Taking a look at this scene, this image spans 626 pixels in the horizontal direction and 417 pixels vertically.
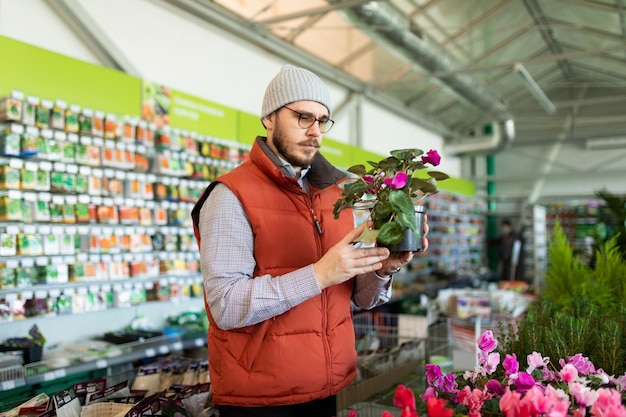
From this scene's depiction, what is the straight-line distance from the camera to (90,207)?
4.46 m

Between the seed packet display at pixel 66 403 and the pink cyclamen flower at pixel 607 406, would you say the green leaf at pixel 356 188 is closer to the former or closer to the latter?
A: the pink cyclamen flower at pixel 607 406

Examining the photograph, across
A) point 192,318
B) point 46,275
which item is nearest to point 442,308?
point 192,318

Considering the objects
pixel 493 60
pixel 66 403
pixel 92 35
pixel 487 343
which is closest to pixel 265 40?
pixel 92 35

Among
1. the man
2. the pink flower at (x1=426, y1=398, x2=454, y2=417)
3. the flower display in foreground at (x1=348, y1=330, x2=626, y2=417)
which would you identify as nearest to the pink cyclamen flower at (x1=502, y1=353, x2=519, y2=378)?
the flower display in foreground at (x1=348, y1=330, x2=626, y2=417)

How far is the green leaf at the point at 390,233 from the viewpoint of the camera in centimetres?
138

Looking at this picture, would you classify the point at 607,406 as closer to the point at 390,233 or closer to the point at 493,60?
the point at 390,233

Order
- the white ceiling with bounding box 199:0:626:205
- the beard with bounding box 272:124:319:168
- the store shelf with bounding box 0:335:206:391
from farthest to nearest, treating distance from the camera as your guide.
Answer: the white ceiling with bounding box 199:0:626:205 → the store shelf with bounding box 0:335:206:391 → the beard with bounding box 272:124:319:168

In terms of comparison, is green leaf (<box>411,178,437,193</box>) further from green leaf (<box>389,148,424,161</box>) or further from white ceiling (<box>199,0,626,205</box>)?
white ceiling (<box>199,0,626,205</box>)

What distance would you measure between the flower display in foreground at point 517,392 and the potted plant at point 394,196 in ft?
1.13

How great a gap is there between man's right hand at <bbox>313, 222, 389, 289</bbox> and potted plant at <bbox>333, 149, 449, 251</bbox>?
0.03m

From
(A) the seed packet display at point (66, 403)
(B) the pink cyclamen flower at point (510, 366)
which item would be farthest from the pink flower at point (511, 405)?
(A) the seed packet display at point (66, 403)

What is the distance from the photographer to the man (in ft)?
5.00

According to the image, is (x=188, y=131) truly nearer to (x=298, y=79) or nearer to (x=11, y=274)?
(x=11, y=274)

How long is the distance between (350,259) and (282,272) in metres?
0.30
